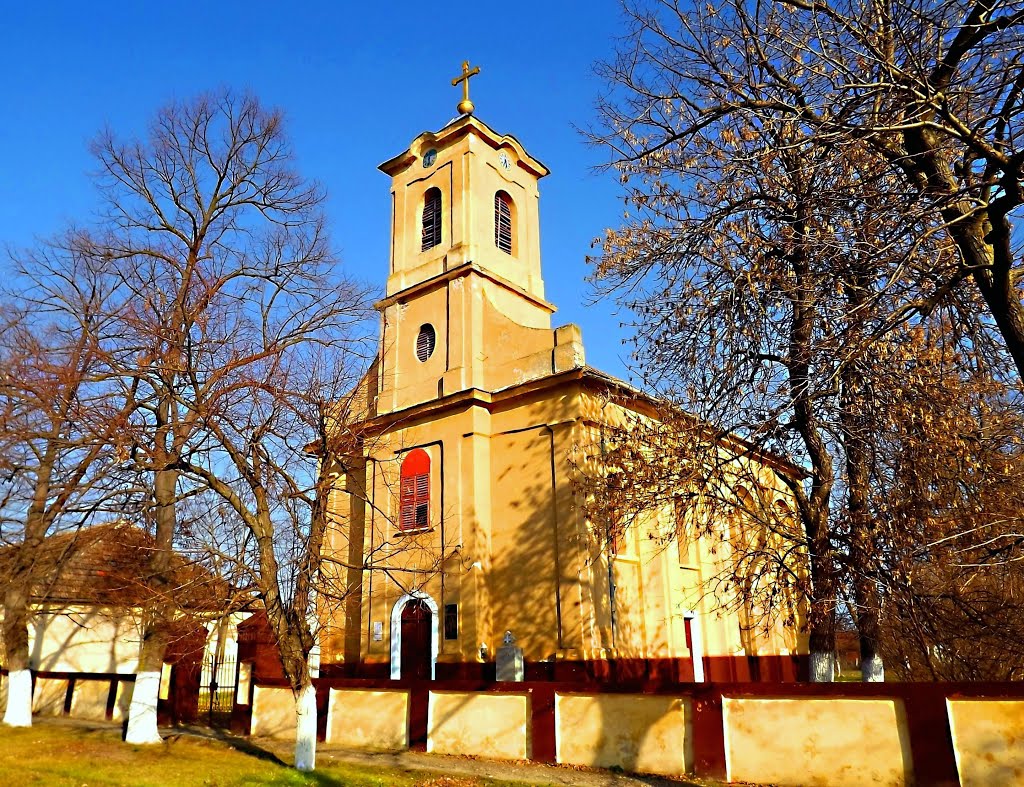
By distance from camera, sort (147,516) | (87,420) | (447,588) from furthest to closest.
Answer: (447,588), (147,516), (87,420)

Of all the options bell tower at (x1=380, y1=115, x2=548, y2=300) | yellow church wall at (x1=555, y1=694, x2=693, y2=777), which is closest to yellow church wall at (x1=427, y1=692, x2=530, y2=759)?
yellow church wall at (x1=555, y1=694, x2=693, y2=777)

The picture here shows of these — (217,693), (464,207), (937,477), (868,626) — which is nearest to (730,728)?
(868,626)

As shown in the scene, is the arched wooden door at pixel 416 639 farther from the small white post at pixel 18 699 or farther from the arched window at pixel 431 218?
the arched window at pixel 431 218

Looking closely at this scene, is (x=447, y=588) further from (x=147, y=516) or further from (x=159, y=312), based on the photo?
(x=159, y=312)

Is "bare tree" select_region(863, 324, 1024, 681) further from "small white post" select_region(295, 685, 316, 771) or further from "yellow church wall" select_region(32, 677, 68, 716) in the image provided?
"yellow church wall" select_region(32, 677, 68, 716)

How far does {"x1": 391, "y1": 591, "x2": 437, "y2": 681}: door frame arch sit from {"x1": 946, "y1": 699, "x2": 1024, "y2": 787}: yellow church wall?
11779mm

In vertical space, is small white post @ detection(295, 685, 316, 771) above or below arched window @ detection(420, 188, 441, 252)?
below

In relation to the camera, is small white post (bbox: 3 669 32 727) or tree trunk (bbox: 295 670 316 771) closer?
tree trunk (bbox: 295 670 316 771)

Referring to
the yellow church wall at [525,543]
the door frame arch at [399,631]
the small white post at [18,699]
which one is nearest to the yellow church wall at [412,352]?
the yellow church wall at [525,543]

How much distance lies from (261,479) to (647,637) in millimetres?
10011

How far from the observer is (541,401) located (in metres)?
Result: 19.2

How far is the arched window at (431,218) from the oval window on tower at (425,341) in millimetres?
2607

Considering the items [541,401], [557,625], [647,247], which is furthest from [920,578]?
[541,401]

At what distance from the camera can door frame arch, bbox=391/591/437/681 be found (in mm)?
18688
